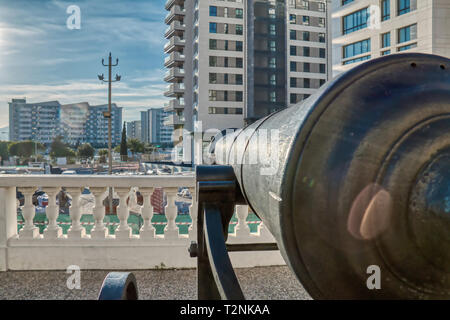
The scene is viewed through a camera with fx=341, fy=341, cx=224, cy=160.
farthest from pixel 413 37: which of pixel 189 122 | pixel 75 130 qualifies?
pixel 75 130

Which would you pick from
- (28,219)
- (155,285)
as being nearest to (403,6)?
(155,285)

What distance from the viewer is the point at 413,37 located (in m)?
32.2

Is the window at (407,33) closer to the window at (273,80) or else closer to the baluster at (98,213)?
the window at (273,80)

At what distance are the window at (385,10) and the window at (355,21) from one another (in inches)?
97.1

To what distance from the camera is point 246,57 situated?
4831 cm

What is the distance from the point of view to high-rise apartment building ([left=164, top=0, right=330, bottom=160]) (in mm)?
46094

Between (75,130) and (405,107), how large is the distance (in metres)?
123

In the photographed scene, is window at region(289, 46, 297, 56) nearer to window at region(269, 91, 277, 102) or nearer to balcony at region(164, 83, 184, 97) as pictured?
window at region(269, 91, 277, 102)

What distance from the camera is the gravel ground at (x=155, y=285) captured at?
343 centimetres

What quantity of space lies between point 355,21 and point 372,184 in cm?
4462

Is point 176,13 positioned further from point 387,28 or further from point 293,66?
point 387,28

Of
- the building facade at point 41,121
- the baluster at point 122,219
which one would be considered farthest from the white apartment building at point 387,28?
the building facade at point 41,121

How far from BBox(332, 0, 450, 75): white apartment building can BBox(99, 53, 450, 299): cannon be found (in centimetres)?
2777

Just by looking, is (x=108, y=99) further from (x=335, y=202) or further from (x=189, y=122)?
(x=189, y=122)
